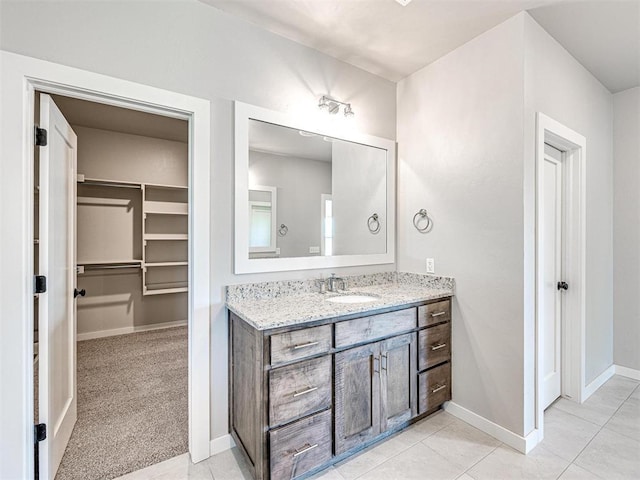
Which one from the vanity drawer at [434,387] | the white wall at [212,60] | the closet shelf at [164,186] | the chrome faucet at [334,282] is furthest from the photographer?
the closet shelf at [164,186]

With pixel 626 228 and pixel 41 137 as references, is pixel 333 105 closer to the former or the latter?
pixel 41 137

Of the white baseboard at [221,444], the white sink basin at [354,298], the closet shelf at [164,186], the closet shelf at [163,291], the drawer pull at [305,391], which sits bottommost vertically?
the white baseboard at [221,444]

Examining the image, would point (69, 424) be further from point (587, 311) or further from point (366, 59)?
point (587, 311)

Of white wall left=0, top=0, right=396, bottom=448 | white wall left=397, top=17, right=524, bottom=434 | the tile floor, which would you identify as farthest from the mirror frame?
the tile floor

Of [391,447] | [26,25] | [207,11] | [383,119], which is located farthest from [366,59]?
[391,447]

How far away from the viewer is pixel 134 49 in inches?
64.1

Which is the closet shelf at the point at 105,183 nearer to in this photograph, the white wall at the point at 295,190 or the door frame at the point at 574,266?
the white wall at the point at 295,190

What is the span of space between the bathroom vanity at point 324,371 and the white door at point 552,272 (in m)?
0.89

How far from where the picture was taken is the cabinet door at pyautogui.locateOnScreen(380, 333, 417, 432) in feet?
6.15

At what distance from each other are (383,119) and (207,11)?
151 cm

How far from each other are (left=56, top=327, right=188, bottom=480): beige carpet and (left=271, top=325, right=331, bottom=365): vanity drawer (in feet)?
3.40

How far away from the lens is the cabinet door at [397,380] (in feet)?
6.15

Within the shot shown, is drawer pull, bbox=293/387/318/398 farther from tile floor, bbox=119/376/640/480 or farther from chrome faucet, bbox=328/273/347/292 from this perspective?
chrome faucet, bbox=328/273/347/292

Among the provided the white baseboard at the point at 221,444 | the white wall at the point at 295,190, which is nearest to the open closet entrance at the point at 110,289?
the white baseboard at the point at 221,444
